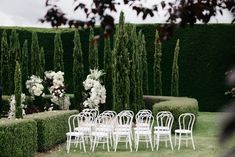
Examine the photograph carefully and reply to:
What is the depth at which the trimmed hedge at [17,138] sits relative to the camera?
8.81 meters

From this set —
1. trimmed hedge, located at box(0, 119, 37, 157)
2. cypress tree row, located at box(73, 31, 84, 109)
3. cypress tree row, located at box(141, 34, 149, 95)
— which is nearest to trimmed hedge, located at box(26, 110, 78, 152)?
trimmed hedge, located at box(0, 119, 37, 157)

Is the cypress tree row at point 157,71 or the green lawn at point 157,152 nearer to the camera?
the green lawn at point 157,152

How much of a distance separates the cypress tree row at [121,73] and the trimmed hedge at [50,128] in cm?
345

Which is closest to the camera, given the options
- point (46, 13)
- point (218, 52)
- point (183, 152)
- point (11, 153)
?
point (46, 13)

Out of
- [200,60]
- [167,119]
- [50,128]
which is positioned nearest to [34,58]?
[200,60]

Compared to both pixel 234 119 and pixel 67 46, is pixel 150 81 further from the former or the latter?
pixel 234 119

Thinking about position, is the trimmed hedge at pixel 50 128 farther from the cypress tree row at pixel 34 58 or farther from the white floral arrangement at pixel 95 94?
the cypress tree row at pixel 34 58

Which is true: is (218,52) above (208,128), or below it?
above

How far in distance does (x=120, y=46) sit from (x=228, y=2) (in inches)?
530

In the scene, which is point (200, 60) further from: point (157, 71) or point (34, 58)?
point (34, 58)

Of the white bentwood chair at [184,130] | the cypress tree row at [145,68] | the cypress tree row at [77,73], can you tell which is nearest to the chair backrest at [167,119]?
the white bentwood chair at [184,130]

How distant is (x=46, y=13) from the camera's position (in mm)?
2965

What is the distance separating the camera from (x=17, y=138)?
9227 millimetres

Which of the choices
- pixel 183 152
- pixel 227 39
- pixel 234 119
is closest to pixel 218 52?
pixel 227 39
